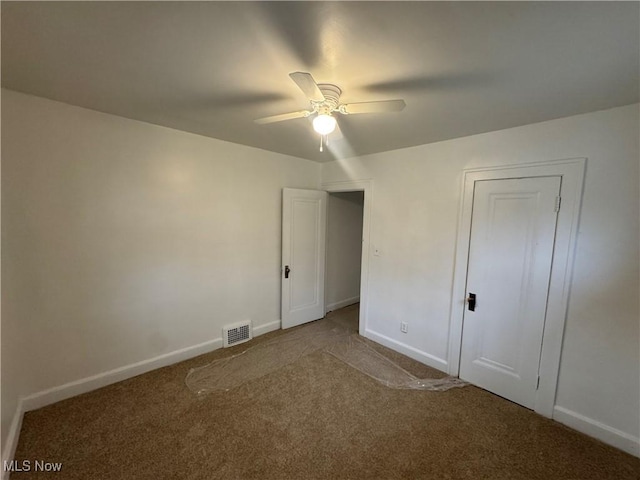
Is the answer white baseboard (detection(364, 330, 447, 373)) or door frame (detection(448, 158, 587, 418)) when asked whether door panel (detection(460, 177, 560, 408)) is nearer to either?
door frame (detection(448, 158, 587, 418))

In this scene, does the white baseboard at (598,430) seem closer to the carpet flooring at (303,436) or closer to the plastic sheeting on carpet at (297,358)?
the carpet flooring at (303,436)

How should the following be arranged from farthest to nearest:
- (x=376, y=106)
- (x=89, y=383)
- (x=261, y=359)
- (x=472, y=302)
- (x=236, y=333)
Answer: (x=236, y=333)
(x=261, y=359)
(x=472, y=302)
(x=89, y=383)
(x=376, y=106)

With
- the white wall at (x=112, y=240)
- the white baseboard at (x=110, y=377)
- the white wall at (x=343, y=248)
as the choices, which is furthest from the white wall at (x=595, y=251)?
the white baseboard at (x=110, y=377)

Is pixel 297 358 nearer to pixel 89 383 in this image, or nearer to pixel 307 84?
pixel 89 383

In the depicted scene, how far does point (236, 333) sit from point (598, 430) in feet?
11.0

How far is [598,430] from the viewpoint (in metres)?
1.93

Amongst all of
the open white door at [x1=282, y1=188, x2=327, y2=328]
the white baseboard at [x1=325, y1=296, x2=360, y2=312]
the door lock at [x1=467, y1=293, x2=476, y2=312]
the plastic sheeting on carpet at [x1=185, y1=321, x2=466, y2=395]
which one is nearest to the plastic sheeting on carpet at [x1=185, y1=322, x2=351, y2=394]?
the plastic sheeting on carpet at [x1=185, y1=321, x2=466, y2=395]

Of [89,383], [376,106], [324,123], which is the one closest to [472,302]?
[376,106]

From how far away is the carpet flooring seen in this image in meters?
1.66

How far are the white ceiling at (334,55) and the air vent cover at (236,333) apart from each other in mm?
2365

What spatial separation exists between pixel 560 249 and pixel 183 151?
3.47 meters

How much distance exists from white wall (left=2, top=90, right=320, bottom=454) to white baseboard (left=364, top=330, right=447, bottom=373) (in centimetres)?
167

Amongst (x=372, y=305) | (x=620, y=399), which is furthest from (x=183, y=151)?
(x=620, y=399)

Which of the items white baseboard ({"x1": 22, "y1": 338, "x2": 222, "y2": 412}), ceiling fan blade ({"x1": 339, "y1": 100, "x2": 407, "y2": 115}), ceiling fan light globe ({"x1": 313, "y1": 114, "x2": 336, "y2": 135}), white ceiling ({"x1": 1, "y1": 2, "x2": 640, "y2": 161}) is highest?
white ceiling ({"x1": 1, "y1": 2, "x2": 640, "y2": 161})
